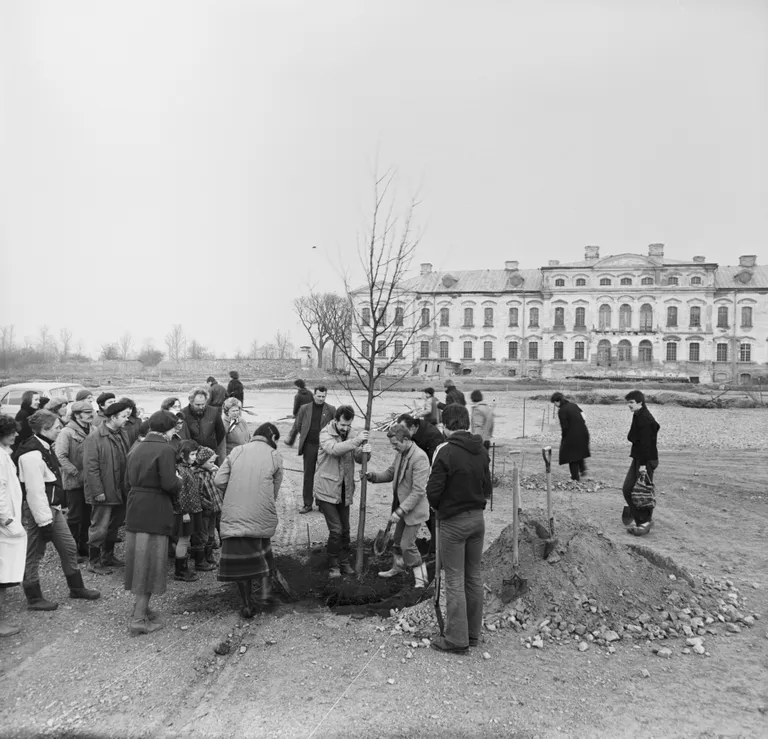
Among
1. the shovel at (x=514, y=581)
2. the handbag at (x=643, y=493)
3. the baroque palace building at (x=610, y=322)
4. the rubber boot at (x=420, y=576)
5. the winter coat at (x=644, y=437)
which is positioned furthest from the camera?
the baroque palace building at (x=610, y=322)

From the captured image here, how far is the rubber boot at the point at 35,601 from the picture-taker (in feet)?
17.8

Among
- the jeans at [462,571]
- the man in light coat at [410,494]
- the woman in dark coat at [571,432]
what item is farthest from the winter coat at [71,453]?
the woman in dark coat at [571,432]

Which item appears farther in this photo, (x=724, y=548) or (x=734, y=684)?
(x=724, y=548)

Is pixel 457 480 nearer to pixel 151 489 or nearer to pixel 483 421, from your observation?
pixel 151 489

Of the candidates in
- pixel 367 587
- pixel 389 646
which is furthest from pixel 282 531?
pixel 389 646

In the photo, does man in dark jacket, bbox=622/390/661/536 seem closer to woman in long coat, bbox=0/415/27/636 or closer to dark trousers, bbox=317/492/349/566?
dark trousers, bbox=317/492/349/566

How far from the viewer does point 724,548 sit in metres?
7.54

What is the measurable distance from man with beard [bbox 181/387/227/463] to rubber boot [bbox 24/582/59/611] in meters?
2.35

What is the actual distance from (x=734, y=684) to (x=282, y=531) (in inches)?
222

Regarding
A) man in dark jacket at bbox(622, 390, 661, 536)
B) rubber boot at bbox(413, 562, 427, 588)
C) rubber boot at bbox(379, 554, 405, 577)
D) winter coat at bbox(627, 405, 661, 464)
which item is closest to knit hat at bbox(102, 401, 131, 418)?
rubber boot at bbox(379, 554, 405, 577)

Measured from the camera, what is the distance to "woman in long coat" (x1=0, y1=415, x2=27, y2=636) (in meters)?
4.78

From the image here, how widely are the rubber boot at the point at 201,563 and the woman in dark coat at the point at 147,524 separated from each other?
1403 millimetres

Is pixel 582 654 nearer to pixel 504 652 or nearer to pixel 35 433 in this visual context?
pixel 504 652

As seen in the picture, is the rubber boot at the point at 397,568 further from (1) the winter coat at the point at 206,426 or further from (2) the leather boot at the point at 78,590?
(2) the leather boot at the point at 78,590
